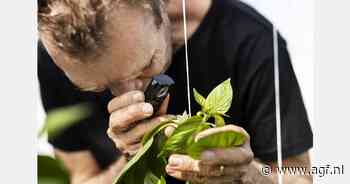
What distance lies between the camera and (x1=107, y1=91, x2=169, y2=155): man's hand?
52.2 inches

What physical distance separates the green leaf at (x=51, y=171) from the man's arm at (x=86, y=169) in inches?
44.7

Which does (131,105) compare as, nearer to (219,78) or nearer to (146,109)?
(146,109)

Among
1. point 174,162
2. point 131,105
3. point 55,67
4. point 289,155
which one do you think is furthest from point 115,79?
point 289,155

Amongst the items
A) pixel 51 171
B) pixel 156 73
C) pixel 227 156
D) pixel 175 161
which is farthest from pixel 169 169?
pixel 51 171

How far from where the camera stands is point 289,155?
1209 millimetres

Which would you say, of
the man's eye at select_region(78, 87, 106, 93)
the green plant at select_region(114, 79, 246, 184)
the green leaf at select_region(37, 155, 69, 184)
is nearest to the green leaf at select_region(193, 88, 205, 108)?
the green plant at select_region(114, 79, 246, 184)

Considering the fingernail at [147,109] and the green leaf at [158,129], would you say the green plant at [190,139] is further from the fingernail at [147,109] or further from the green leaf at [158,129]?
the fingernail at [147,109]

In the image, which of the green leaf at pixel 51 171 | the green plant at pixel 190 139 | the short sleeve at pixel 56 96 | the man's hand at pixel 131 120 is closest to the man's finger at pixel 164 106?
the man's hand at pixel 131 120

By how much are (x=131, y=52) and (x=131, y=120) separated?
17 cm

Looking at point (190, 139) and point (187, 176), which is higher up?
point (190, 139)

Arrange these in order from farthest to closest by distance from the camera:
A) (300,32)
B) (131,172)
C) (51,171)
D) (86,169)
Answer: (86,169) < (300,32) < (131,172) < (51,171)

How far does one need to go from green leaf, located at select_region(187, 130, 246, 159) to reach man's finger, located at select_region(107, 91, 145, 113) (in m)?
0.24

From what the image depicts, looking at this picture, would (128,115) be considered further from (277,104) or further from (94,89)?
(277,104)

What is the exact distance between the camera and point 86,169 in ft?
4.68
